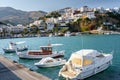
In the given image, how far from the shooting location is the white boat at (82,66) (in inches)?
1080

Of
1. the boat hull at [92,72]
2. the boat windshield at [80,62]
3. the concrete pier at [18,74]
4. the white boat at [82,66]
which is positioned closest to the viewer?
the concrete pier at [18,74]

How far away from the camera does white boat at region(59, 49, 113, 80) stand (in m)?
27.4

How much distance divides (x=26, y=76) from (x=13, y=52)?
40137 millimetres

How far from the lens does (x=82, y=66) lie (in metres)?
28.2

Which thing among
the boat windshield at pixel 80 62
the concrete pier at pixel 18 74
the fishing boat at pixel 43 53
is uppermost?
the boat windshield at pixel 80 62

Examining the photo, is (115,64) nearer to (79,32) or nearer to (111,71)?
(111,71)

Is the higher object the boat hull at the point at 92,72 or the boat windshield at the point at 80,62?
the boat windshield at the point at 80,62

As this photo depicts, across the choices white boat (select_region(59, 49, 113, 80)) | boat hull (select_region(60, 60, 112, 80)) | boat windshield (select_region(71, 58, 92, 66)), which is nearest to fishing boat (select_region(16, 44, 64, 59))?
boat hull (select_region(60, 60, 112, 80))

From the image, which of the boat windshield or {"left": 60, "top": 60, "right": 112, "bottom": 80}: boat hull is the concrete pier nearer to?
{"left": 60, "top": 60, "right": 112, "bottom": 80}: boat hull

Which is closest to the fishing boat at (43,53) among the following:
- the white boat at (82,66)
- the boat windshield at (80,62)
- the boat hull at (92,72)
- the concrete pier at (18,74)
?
the boat hull at (92,72)

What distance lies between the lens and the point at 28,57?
4788 centimetres

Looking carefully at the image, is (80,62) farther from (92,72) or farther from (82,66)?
(92,72)

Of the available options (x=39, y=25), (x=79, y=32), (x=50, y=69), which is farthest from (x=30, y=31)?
(x=50, y=69)

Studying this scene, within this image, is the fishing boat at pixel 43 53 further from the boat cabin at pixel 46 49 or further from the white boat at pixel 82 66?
the white boat at pixel 82 66
